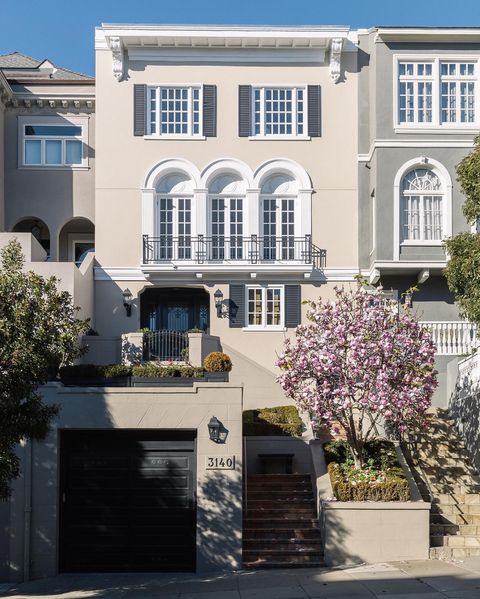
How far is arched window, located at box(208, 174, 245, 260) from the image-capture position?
25.6 metres

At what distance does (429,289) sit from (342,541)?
10.9 metres

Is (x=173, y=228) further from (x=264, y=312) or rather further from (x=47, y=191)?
(x=47, y=191)

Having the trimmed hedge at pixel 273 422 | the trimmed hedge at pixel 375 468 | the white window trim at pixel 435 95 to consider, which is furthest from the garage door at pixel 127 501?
the white window trim at pixel 435 95

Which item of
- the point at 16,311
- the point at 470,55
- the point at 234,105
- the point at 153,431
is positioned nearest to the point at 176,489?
the point at 153,431

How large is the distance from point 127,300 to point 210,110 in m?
6.17

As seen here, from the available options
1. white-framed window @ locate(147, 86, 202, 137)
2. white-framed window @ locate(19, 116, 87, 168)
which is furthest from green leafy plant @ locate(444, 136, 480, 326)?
white-framed window @ locate(19, 116, 87, 168)

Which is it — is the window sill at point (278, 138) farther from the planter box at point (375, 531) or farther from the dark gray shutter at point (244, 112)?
the planter box at point (375, 531)

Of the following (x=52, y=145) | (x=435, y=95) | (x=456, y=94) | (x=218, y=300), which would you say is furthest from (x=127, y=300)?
(x=456, y=94)

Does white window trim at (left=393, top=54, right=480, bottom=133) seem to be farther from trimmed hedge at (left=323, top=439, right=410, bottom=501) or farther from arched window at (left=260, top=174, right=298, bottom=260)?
trimmed hedge at (left=323, top=439, right=410, bottom=501)

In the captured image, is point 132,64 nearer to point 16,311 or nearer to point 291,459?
point 291,459

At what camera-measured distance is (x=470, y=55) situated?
82.1ft

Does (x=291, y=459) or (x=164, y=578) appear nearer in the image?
(x=164, y=578)

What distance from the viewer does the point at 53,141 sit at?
27.5 metres

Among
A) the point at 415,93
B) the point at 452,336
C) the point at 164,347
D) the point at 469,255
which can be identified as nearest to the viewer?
the point at 469,255
